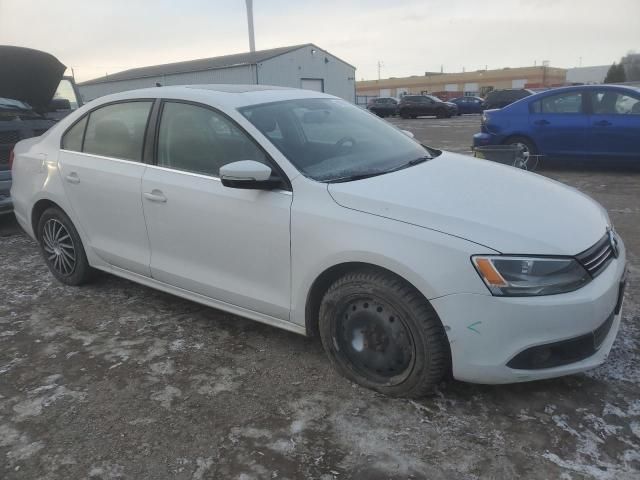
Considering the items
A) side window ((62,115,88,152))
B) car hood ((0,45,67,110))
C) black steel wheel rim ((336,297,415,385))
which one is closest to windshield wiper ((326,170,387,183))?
black steel wheel rim ((336,297,415,385))

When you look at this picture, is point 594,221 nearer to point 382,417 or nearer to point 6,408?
point 382,417

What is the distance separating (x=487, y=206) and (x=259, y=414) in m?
1.52

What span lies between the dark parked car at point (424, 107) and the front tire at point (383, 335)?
91.7 feet

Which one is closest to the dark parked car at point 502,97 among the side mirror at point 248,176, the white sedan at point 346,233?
the white sedan at point 346,233

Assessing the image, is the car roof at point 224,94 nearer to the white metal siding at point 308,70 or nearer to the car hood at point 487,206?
the car hood at point 487,206

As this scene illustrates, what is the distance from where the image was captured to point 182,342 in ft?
10.9

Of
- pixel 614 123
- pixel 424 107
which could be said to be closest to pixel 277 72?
pixel 424 107

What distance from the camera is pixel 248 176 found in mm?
2750

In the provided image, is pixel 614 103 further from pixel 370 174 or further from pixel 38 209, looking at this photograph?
pixel 38 209

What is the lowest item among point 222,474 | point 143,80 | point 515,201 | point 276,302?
point 222,474

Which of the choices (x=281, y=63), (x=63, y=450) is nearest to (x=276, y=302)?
(x=63, y=450)

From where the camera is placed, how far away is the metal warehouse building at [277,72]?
32438 millimetres

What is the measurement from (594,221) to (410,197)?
100 centimetres

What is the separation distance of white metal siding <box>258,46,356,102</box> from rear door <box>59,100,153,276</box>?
28.5m
